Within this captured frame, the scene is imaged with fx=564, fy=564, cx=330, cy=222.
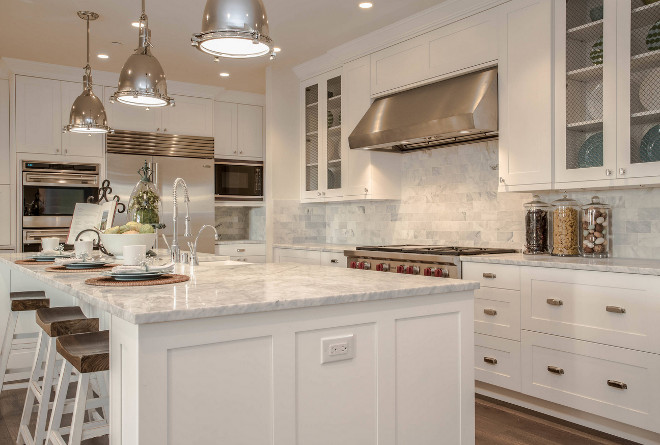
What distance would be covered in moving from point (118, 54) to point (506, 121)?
3.59 m

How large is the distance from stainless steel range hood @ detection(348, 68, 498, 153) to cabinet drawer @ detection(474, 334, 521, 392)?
1373 millimetres

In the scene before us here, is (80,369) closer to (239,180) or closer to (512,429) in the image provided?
(512,429)

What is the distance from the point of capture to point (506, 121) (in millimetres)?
3688

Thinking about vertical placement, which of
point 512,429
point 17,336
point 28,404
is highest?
point 17,336

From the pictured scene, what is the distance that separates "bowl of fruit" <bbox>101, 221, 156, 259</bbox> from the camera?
2.98 meters

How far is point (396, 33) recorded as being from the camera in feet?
14.9

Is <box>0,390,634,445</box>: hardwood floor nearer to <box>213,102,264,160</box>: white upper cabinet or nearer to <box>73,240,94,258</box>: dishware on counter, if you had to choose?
<box>73,240,94,258</box>: dishware on counter

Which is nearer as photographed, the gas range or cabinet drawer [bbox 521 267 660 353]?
cabinet drawer [bbox 521 267 660 353]

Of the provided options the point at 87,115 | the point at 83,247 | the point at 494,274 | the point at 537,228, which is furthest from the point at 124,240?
the point at 537,228

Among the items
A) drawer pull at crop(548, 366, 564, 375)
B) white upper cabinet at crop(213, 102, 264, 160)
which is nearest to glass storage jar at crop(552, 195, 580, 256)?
drawer pull at crop(548, 366, 564, 375)

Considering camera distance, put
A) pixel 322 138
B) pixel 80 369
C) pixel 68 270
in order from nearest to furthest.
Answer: pixel 80 369, pixel 68 270, pixel 322 138

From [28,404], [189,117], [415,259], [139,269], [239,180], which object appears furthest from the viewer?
[239,180]

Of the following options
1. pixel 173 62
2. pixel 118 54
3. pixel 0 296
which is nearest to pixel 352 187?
pixel 173 62

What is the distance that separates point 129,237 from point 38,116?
3.26m
